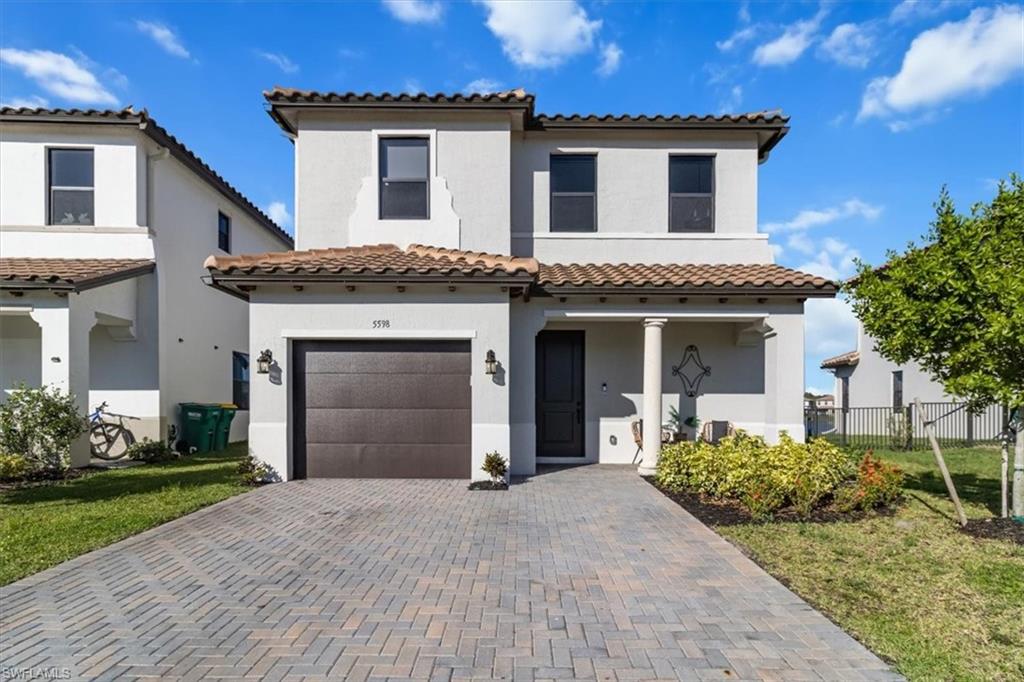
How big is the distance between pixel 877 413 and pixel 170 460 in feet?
63.0

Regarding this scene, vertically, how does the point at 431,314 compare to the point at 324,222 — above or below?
below

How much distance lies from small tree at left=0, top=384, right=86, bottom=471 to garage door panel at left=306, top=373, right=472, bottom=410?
4.31 metres

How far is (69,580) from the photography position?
497cm

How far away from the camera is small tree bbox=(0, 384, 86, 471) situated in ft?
30.8

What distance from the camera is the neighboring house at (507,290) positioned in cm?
941

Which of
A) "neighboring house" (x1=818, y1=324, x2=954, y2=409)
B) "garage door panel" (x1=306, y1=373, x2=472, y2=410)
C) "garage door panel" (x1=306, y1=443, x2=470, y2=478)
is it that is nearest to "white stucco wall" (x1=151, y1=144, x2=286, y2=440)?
"garage door panel" (x1=306, y1=373, x2=472, y2=410)

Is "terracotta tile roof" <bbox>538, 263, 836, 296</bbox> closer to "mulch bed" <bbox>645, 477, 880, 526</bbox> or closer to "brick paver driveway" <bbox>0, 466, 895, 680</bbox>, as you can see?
"mulch bed" <bbox>645, 477, 880, 526</bbox>

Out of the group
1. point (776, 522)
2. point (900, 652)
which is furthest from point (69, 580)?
point (776, 522)

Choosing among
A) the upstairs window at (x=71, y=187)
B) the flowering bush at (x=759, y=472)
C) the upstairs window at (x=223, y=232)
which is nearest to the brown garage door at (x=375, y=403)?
the flowering bush at (x=759, y=472)

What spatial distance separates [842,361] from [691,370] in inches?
625

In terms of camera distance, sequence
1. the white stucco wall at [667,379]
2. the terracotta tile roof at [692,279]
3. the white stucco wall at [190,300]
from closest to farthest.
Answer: the terracotta tile roof at [692,279] → the white stucco wall at [667,379] → the white stucco wall at [190,300]

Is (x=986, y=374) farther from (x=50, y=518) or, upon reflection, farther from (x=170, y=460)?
(x=170, y=460)

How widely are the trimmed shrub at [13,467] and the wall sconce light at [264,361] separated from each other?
441 cm

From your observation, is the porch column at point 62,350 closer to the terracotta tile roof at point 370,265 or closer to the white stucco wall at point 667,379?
the terracotta tile roof at point 370,265
